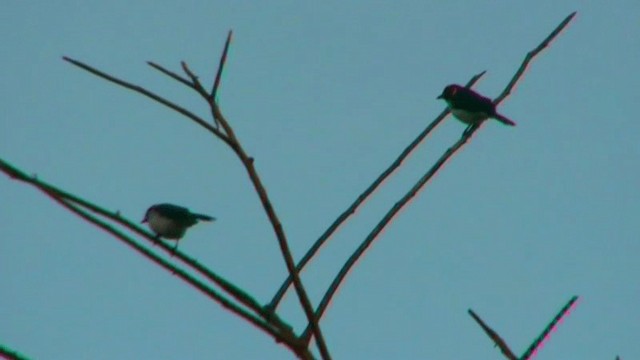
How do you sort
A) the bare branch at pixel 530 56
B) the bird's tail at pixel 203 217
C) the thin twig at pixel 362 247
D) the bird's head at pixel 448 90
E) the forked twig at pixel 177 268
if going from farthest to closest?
the bird's head at pixel 448 90 < the bird's tail at pixel 203 217 < the bare branch at pixel 530 56 < the thin twig at pixel 362 247 < the forked twig at pixel 177 268

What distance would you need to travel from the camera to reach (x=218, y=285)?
5.86ft

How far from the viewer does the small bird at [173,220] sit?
11.7 m

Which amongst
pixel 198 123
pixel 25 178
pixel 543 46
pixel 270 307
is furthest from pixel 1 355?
pixel 543 46

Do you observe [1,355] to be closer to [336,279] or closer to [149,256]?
[149,256]

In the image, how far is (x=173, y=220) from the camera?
1166 centimetres

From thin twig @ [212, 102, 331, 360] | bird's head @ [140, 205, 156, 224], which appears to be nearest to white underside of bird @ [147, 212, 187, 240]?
bird's head @ [140, 205, 156, 224]

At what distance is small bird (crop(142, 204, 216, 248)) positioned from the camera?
38.2 ft

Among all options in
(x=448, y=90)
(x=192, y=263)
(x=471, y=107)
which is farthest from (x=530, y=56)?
A: (x=448, y=90)

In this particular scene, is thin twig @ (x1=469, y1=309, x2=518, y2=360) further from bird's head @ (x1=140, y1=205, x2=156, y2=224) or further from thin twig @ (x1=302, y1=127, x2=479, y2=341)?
bird's head @ (x1=140, y1=205, x2=156, y2=224)

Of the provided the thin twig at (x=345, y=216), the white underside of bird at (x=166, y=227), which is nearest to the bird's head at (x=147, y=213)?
the white underside of bird at (x=166, y=227)

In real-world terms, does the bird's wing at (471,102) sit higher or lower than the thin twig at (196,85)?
higher

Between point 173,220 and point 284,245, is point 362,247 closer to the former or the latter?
point 284,245

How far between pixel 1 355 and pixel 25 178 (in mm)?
297

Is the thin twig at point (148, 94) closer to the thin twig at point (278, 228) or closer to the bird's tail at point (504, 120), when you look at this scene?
the thin twig at point (278, 228)
